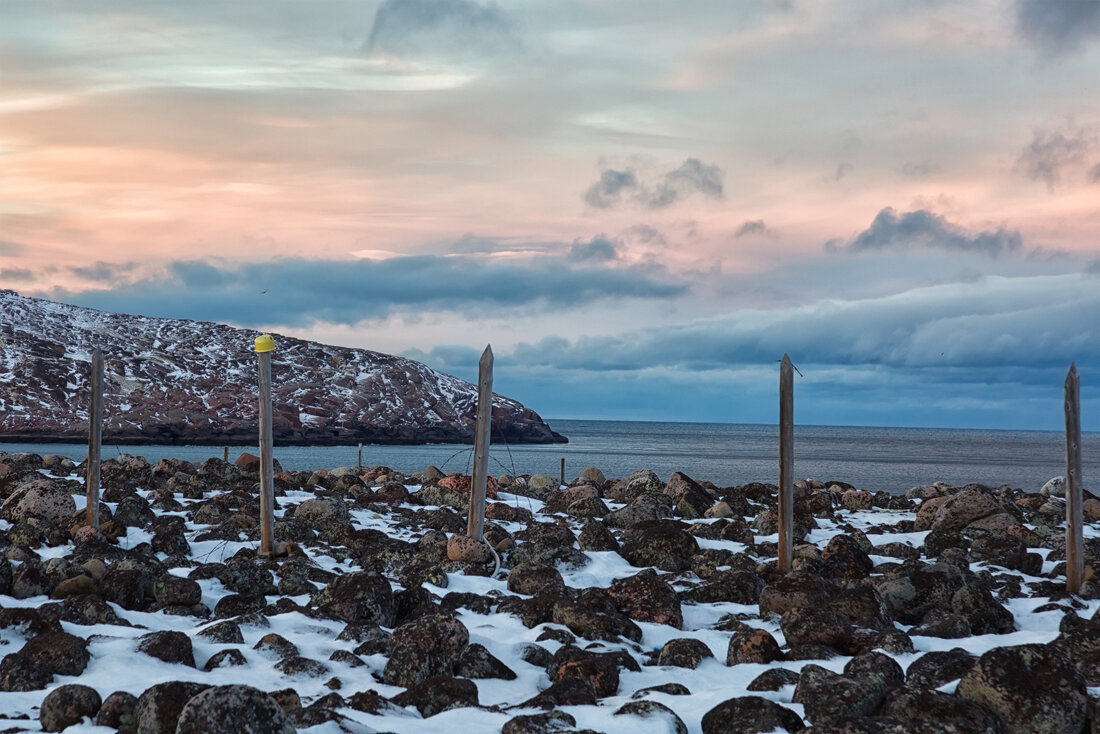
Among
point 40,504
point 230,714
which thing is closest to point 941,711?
point 230,714

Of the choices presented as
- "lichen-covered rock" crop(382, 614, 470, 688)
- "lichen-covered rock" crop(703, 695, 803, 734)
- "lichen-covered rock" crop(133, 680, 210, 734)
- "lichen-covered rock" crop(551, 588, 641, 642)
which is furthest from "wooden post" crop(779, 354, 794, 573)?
"lichen-covered rock" crop(133, 680, 210, 734)

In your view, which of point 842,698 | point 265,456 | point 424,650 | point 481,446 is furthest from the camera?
point 481,446

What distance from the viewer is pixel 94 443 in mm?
12438

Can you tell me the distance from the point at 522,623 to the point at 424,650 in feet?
6.42

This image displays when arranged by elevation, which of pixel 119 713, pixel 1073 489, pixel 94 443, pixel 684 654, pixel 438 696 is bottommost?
A: pixel 684 654

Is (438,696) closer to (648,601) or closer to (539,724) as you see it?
(539,724)

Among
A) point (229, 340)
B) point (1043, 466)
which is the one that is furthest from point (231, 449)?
point (1043, 466)

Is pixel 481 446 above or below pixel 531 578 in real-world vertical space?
above

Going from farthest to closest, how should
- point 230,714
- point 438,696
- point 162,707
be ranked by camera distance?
point 438,696
point 162,707
point 230,714

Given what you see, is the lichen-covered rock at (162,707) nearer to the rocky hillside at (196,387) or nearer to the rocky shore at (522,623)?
the rocky shore at (522,623)

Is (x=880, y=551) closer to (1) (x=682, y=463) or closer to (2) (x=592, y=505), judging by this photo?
(2) (x=592, y=505)

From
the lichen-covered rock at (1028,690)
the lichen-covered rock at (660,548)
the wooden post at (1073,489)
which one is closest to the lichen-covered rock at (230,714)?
the lichen-covered rock at (1028,690)

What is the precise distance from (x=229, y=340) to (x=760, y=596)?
4485 inches

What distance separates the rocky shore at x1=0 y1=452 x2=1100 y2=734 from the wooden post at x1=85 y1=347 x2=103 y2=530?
46 centimetres
